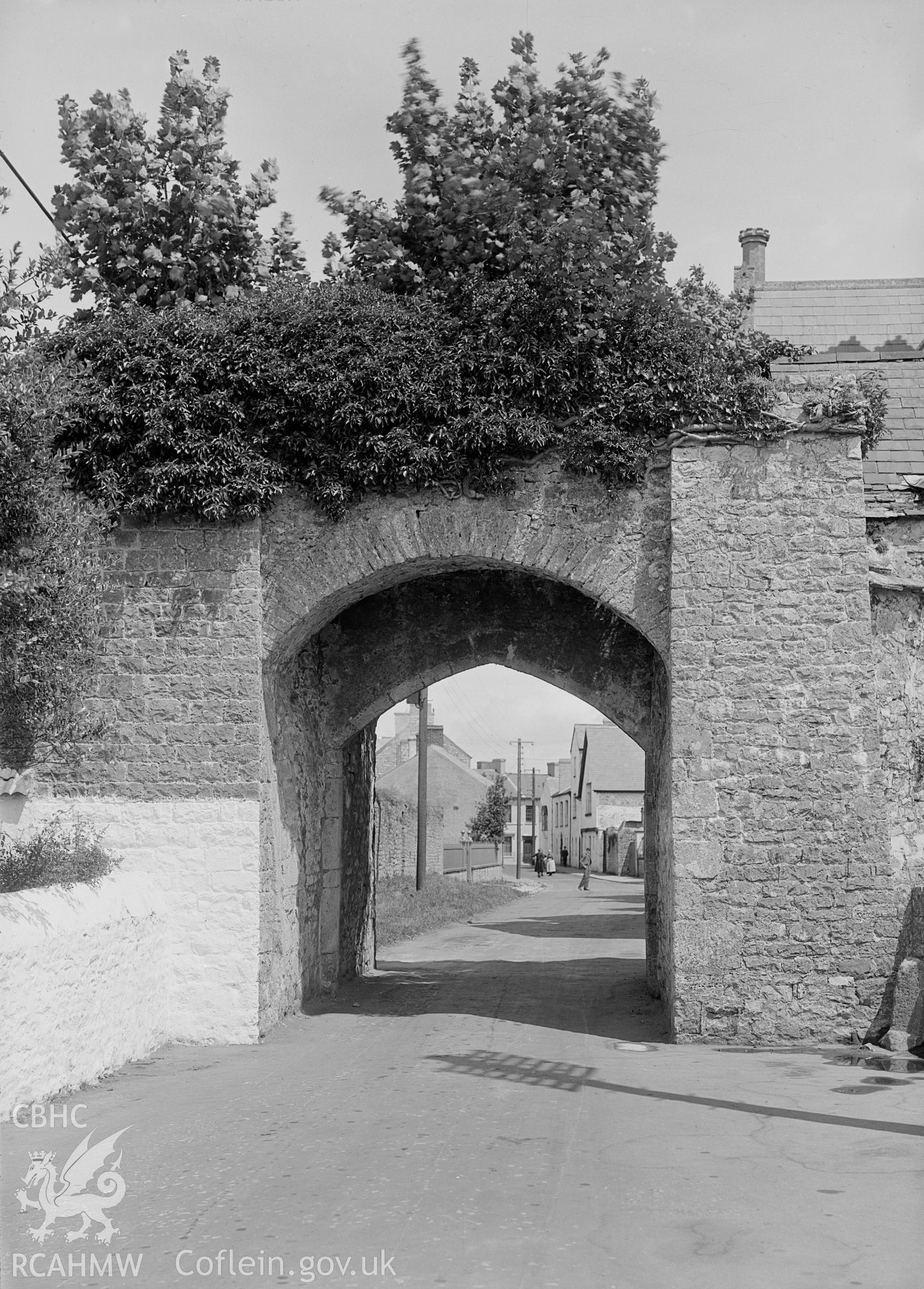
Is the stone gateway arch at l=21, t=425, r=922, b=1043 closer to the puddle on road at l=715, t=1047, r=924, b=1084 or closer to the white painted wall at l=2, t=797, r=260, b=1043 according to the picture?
the white painted wall at l=2, t=797, r=260, b=1043

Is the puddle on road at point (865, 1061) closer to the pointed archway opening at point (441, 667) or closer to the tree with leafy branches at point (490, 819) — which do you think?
the pointed archway opening at point (441, 667)

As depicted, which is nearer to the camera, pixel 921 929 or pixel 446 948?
pixel 921 929

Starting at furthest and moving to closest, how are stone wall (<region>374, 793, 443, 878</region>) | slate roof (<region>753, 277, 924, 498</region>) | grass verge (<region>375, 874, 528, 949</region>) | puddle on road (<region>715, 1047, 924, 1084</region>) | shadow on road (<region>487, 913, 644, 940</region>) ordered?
stone wall (<region>374, 793, 443, 878</region>), grass verge (<region>375, 874, 528, 949</region>), shadow on road (<region>487, 913, 644, 940</region>), slate roof (<region>753, 277, 924, 498</region>), puddle on road (<region>715, 1047, 924, 1084</region>)

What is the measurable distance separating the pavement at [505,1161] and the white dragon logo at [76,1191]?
73 millimetres

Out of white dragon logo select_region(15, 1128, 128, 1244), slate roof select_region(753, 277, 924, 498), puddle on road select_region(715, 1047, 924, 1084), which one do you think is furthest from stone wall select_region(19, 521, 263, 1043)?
slate roof select_region(753, 277, 924, 498)

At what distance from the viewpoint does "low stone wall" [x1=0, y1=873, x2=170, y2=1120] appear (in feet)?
22.8

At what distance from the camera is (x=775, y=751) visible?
923 cm

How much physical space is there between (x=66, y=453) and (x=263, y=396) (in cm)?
158

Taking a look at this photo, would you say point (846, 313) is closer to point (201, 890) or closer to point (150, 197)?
point (150, 197)

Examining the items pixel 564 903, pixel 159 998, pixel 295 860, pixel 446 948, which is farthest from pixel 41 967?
pixel 564 903

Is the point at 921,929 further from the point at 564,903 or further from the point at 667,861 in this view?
the point at 564,903

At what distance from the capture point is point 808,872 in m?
9.09

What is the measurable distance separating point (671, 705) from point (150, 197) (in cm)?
637

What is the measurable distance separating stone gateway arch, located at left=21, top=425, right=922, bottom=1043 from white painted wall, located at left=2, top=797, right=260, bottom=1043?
2cm
